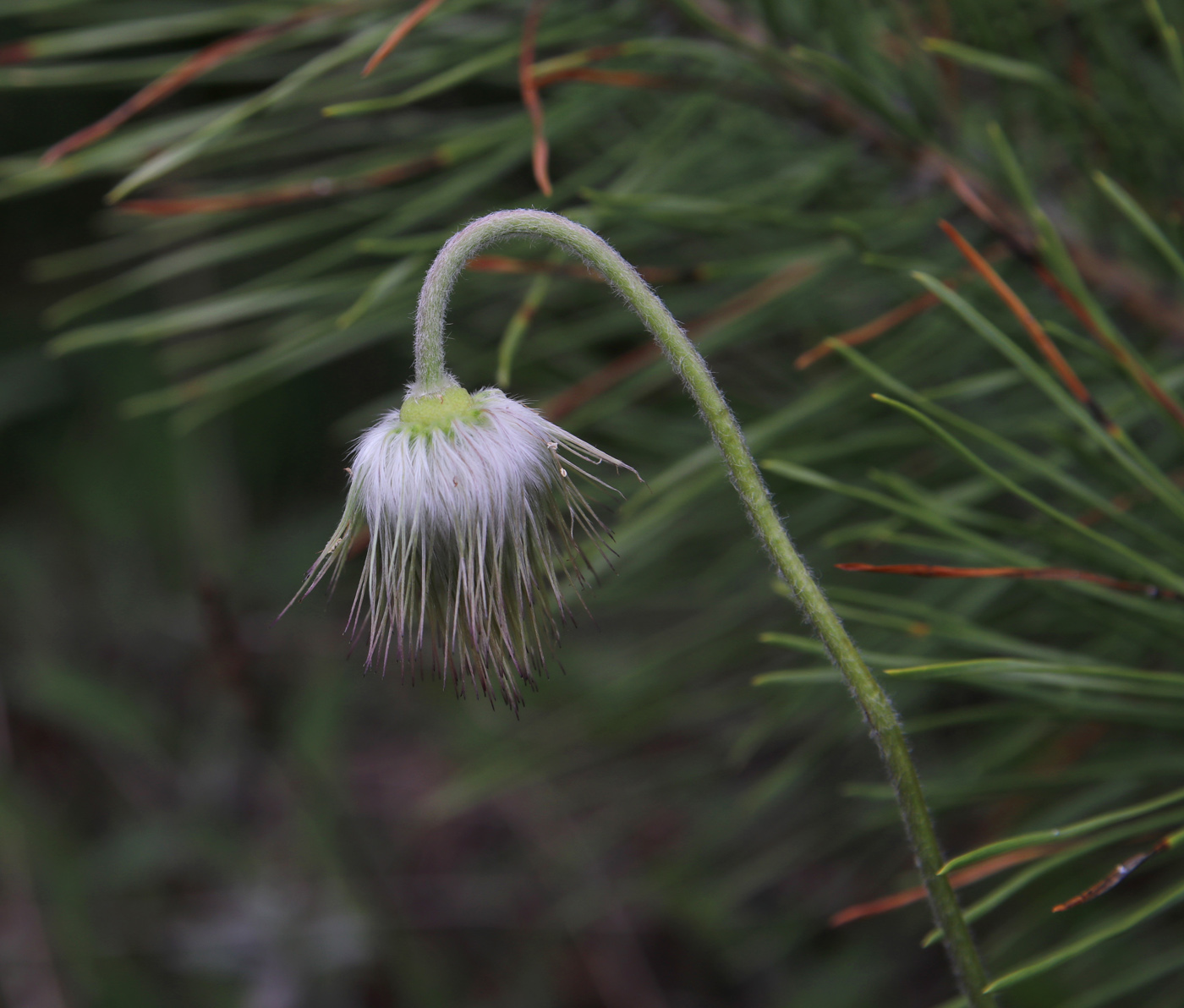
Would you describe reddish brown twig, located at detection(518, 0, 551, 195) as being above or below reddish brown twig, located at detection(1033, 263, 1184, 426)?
above

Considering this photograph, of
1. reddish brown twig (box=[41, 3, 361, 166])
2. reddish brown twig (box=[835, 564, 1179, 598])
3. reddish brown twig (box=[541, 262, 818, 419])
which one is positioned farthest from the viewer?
reddish brown twig (box=[541, 262, 818, 419])

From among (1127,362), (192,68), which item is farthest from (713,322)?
(192,68)

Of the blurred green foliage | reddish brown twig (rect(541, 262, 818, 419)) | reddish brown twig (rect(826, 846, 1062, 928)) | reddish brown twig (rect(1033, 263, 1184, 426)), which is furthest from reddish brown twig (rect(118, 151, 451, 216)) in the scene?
reddish brown twig (rect(826, 846, 1062, 928))

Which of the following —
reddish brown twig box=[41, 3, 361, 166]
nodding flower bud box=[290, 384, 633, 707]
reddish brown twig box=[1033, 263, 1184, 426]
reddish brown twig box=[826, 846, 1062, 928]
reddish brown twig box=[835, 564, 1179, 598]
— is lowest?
reddish brown twig box=[826, 846, 1062, 928]

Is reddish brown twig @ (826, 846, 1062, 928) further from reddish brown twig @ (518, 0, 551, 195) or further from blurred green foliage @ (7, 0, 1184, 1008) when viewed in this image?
reddish brown twig @ (518, 0, 551, 195)

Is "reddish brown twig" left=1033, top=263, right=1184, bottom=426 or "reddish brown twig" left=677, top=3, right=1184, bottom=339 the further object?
"reddish brown twig" left=677, top=3, right=1184, bottom=339

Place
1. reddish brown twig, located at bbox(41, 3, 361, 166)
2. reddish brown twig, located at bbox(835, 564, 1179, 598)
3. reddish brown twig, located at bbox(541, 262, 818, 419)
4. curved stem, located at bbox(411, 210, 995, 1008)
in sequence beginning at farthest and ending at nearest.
Result: reddish brown twig, located at bbox(541, 262, 818, 419) → reddish brown twig, located at bbox(41, 3, 361, 166) → reddish brown twig, located at bbox(835, 564, 1179, 598) → curved stem, located at bbox(411, 210, 995, 1008)

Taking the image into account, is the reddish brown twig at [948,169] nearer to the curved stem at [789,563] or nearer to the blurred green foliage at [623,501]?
the blurred green foliage at [623,501]
